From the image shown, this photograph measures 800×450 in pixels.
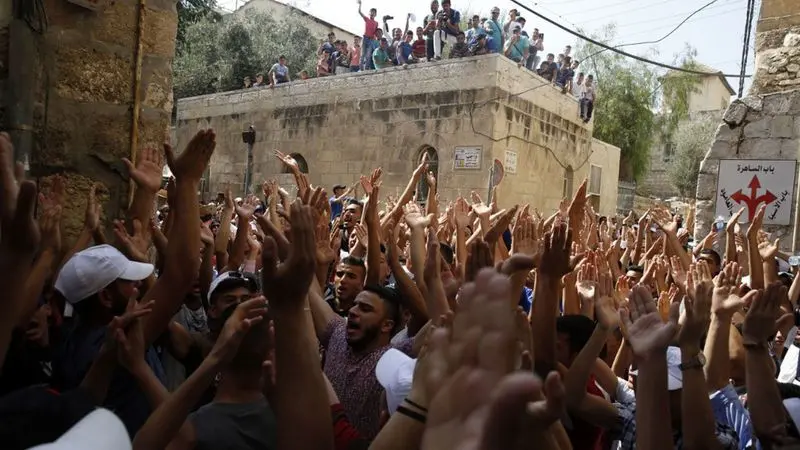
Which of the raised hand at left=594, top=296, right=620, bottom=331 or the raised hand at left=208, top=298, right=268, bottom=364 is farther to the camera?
the raised hand at left=594, top=296, right=620, bottom=331

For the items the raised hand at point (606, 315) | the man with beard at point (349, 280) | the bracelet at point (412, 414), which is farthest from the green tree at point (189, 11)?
the bracelet at point (412, 414)

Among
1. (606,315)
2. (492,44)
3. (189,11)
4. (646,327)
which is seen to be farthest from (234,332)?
(189,11)

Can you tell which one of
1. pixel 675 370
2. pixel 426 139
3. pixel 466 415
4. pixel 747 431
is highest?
pixel 426 139

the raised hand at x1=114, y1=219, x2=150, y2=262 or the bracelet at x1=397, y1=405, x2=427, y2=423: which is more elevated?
the raised hand at x1=114, y1=219, x2=150, y2=262

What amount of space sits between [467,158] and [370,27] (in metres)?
5.08

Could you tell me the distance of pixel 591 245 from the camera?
615 cm

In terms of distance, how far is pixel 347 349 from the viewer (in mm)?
2879

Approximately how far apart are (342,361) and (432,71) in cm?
1115

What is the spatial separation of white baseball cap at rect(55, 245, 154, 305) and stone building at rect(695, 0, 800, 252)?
702cm

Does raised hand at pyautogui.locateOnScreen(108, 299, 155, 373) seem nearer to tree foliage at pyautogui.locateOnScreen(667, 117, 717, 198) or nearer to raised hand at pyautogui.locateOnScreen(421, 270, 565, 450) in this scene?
raised hand at pyautogui.locateOnScreen(421, 270, 565, 450)

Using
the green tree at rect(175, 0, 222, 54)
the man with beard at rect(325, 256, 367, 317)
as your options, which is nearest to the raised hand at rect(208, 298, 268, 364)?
the man with beard at rect(325, 256, 367, 317)

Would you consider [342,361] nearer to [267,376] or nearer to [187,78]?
[267,376]

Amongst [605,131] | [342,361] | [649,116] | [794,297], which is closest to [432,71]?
[794,297]

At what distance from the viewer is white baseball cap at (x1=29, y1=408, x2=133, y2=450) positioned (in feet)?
3.48
